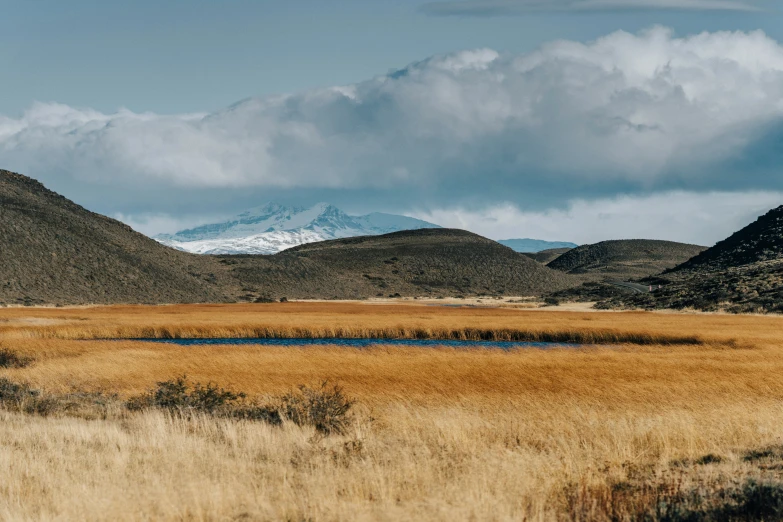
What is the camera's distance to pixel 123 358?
37.0 meters

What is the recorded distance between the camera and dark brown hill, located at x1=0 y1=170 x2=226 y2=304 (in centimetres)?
11450

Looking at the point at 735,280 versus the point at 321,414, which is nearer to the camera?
the point at 321,414

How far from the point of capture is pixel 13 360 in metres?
37.7

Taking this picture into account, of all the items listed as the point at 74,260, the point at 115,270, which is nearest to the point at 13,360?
the point at 74,260

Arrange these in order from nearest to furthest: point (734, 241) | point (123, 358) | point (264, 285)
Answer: point (123, 358), point (734, 241), point (264, 285)

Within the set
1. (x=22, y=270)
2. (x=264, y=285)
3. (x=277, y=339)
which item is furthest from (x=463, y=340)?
(x=264, y=285)

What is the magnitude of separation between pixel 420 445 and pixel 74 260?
4861 inches

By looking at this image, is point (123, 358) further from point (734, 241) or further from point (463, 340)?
point (734, 241)

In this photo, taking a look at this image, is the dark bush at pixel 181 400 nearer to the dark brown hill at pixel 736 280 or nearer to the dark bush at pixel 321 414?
the dark bush at pixel 321 414

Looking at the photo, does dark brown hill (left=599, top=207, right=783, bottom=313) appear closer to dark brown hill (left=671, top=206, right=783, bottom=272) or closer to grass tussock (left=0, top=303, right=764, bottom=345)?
dark brown hill (left=671, top=206, right=783, bottom=272)

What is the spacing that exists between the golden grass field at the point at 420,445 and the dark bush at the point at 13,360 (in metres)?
2.98

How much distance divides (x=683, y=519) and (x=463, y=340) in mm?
43952

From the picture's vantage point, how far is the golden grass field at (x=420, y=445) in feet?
35.3

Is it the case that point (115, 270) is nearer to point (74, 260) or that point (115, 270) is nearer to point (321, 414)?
point (74, 260)
